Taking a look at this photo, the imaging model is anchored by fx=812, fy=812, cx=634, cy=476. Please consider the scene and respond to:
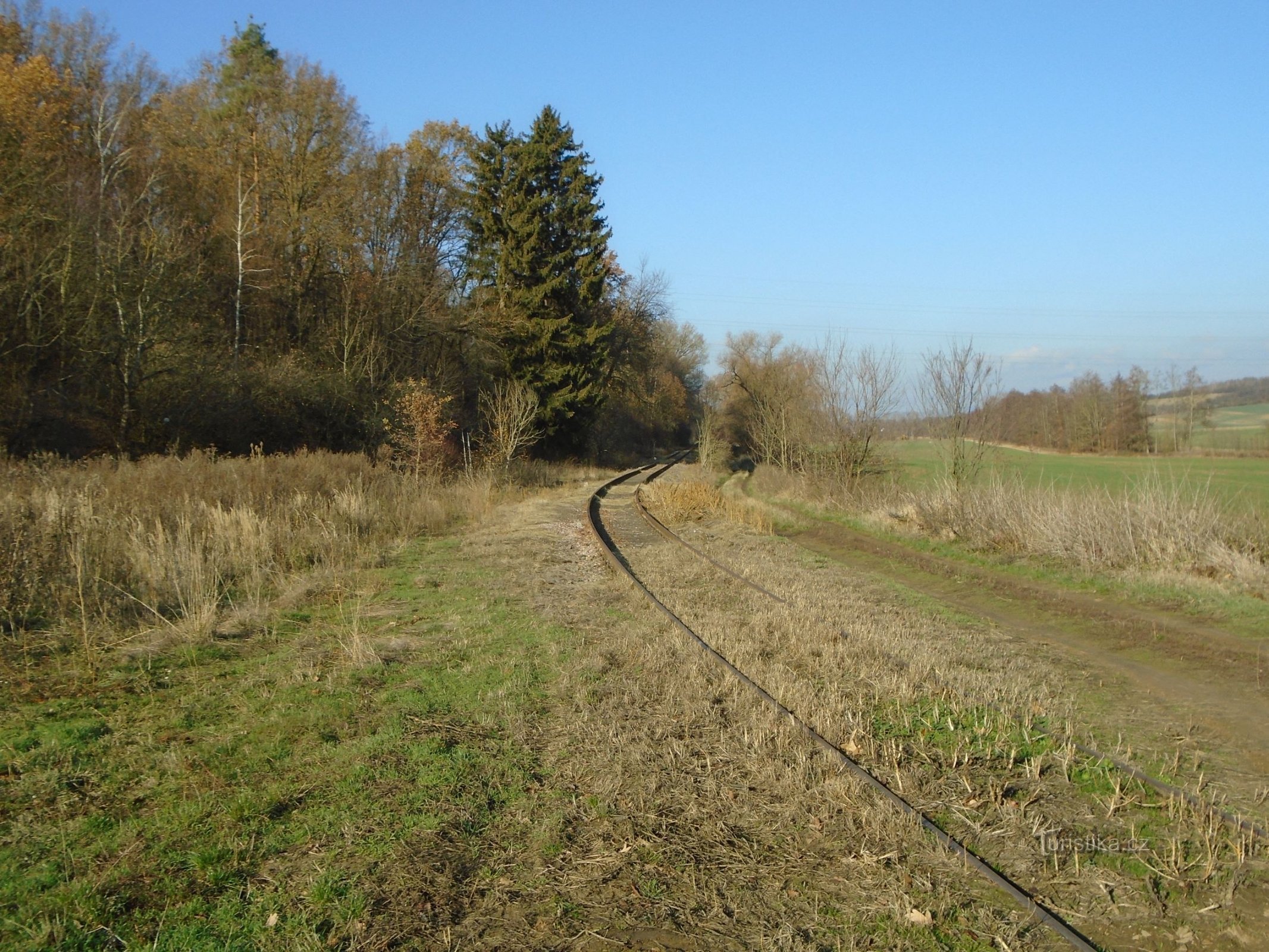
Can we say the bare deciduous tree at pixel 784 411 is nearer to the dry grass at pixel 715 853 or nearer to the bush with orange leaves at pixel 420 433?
the bush with orange leaves at pixel 420 433

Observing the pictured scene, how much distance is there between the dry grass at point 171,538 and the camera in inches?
299

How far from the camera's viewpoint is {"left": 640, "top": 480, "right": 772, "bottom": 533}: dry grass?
68.6 ft

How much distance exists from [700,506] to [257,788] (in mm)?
18164

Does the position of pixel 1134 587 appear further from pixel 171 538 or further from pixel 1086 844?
pixel 171 538

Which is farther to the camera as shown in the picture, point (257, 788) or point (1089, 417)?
point (1089, 417)

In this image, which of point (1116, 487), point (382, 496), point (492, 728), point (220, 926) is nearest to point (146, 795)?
point (220, 926)

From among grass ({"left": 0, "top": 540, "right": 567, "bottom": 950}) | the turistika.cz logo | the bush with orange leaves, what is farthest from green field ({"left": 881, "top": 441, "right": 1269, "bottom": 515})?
the bush with orange leaves

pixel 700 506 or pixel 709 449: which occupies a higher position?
pixel 709 449

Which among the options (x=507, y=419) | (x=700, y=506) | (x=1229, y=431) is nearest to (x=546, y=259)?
(x=507, y=419)

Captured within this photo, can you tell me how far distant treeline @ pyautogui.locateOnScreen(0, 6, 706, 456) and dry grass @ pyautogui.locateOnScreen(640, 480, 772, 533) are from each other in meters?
9.12

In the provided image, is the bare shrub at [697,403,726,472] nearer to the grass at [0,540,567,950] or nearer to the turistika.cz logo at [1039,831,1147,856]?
the grass at [0,540,567,950]

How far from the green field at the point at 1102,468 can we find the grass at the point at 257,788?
13711mm

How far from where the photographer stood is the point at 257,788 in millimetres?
4719

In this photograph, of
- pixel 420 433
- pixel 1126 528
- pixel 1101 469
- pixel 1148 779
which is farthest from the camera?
pixel 1101 469
